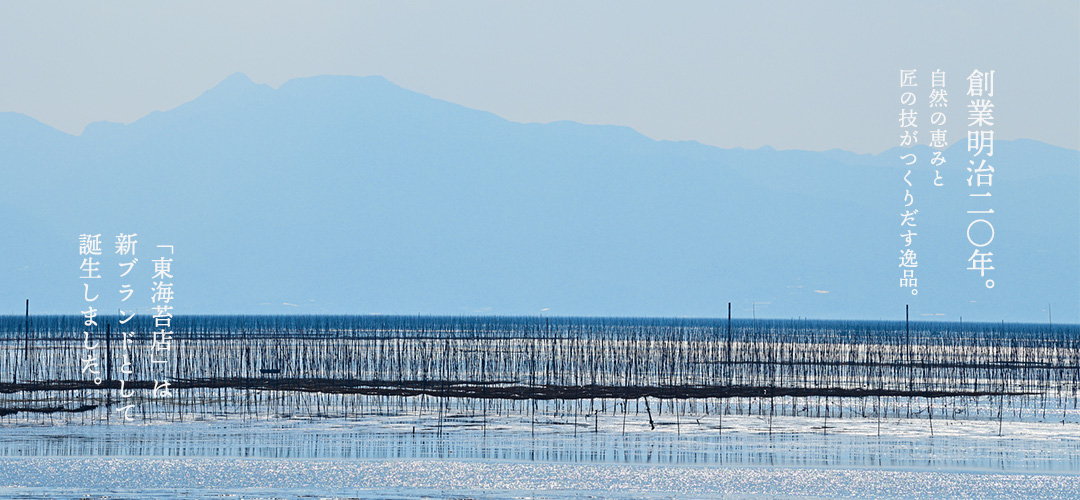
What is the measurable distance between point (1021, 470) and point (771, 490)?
487 cm

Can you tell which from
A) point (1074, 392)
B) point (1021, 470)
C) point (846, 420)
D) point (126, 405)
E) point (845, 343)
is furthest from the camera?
point (845, 343)

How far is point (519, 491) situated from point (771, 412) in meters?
11.8

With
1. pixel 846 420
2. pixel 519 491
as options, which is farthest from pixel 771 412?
pixel 519 491

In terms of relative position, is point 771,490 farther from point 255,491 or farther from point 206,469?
point 206,469

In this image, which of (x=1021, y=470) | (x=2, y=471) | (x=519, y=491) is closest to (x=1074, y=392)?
(x=1021, y=470)

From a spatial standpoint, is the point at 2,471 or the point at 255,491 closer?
the point at 255,491

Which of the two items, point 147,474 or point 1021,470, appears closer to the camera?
point 147,474

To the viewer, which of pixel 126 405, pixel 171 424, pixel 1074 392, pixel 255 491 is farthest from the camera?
pixel 1074 392

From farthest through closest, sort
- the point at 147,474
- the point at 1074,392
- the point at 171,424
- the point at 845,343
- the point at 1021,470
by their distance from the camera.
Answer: the point at 845,343, the point at 1074,392, the point at 171,424, the point at 1021,470, the point at 147,474

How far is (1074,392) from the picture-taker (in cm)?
3369

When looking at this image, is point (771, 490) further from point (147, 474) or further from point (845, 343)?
point (845, 343)

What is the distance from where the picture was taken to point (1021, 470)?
18828 mm

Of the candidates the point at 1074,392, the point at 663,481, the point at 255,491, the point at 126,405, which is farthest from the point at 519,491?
the point at 1074,392

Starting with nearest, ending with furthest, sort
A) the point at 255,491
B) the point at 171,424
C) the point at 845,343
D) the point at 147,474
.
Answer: the point at 255,491
the point at 147,474
the point at 171,424
the point at 845,343
